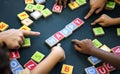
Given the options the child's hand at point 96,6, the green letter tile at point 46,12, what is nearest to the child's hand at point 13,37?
the green letter tile at point 46,12

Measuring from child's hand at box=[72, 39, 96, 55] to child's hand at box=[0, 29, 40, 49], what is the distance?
252 millimetres

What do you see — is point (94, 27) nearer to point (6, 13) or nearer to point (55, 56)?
point (55, 56)

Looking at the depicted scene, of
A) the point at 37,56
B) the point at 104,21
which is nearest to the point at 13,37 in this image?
the point at 37,56

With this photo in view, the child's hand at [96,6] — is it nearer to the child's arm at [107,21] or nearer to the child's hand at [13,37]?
the child's arm at [107,21]

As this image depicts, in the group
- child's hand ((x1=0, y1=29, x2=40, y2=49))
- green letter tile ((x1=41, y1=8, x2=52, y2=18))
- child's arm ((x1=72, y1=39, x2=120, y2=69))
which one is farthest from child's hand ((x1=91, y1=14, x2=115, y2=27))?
child's hand ((x1=0, y1=29, x2=40, y2=49))

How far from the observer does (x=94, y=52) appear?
1.27 meters

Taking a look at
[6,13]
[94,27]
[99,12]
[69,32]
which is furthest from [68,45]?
[6,13]

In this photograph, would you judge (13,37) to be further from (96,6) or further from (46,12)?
(96,6)

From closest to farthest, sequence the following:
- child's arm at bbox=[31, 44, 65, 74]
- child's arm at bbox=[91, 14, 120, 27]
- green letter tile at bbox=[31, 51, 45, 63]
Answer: child's arm at bbox=[31, 44, 65, 74] → green letter tile at bbox=[31, 51, 45, 63] → child's arm at bbox=[91, 14, 120, 27]

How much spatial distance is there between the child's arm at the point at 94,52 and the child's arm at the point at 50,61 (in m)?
0.11

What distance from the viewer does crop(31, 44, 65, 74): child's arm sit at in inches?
46.9

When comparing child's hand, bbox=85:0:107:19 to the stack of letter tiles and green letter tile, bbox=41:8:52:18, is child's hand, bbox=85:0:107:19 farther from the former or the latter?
green letter tile, bbox=41:8:52:18

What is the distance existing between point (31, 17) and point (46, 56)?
0.93 ft

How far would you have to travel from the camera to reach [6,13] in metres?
1.47
